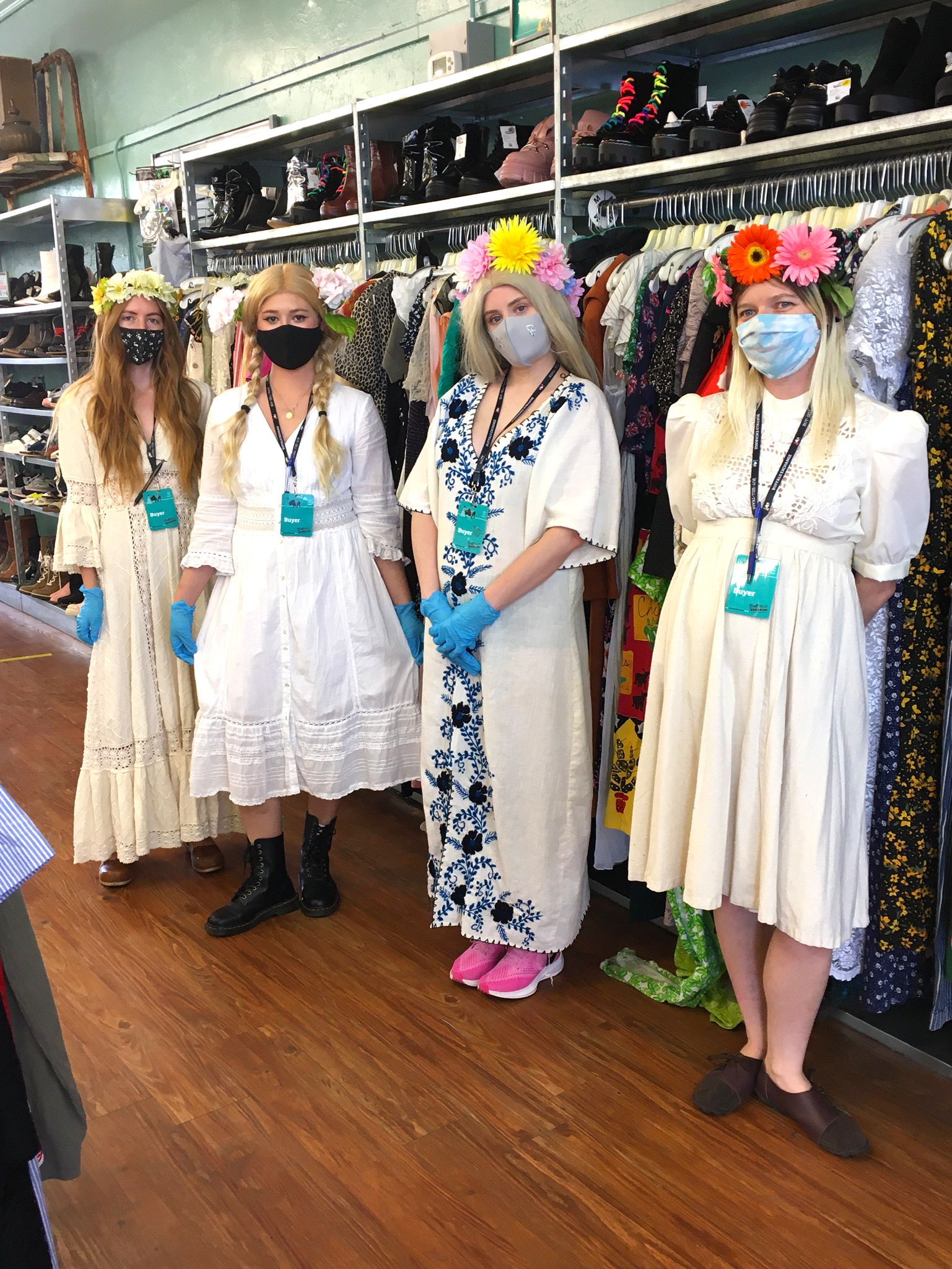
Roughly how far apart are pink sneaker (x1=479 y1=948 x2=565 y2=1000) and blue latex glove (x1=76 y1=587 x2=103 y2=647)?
59.1 inches

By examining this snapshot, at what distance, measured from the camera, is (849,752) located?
2.10 metres

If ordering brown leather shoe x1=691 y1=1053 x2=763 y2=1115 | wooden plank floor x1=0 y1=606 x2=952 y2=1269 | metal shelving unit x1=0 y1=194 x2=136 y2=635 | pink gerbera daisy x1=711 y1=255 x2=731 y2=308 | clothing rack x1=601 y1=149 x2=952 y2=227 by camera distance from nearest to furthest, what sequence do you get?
wooden plank floor x1=0 y1=606 x2=952 y2=1269 → pink gerbera daisy x1=711 y1=255 x2=731 y2=308 → brown leather shoe x1=691 y1=1053 x2=763 y2=1115 → clothing rack x1=601 y1=149 x2=952 y2=227 → metal shelving unit x1=0 y1=194 x2=136 y2=635

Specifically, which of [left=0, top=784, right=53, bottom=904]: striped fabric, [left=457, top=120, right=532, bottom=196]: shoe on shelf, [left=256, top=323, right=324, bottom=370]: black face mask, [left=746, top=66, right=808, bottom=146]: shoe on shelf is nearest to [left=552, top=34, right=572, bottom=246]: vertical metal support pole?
[left=457, top=120, right=532, bottom=196]: shoe on shelf

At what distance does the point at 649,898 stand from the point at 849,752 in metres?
1.08

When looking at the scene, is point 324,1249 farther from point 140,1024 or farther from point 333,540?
point 333,540

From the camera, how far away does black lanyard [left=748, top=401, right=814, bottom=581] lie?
6.81 feet

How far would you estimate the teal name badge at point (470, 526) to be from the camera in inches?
101

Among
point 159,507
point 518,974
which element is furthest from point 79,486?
point 518,974

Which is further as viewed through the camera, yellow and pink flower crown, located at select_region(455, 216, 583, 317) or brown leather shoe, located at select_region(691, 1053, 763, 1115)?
yellow and pink flower crown, located at select_region(455, 216, 583, 317)

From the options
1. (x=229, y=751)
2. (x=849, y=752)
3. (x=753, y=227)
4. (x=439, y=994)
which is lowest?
(x=439, y=994)

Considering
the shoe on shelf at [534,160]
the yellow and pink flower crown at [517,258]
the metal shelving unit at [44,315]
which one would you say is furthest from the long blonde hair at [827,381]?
the metal shelving unit at [44,315]

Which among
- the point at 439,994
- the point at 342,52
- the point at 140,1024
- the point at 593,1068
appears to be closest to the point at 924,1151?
the point at 593,1068

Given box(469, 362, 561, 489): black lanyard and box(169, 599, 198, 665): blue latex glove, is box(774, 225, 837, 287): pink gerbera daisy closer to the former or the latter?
box(469, 362, 561, 489): black lanyard

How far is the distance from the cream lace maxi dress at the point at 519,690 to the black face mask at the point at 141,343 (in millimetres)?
1014
